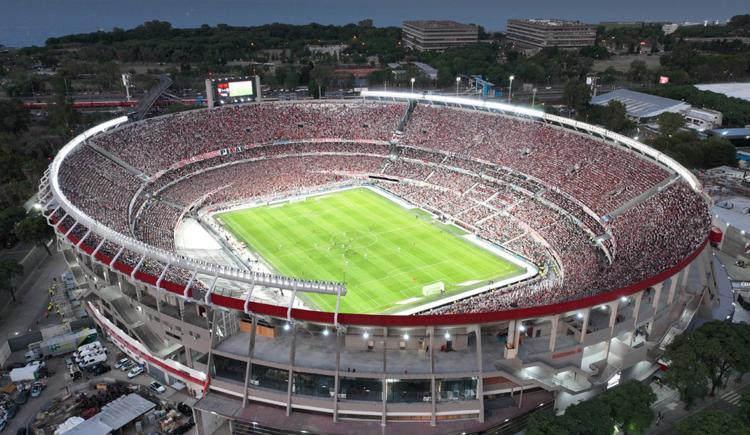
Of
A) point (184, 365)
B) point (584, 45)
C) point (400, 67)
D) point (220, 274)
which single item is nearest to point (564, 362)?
point (220, 274)

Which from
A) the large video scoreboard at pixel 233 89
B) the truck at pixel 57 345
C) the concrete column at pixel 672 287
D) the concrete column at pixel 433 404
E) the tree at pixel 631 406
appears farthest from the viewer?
the large video scoreboard at pixel 233 89

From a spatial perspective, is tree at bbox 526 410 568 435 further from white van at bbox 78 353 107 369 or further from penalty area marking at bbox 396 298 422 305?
white van at bbox 78 353 107 369

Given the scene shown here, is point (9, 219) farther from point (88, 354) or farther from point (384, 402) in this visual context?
point (384, 402)

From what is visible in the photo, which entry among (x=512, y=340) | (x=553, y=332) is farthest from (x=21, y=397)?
(x=553, y=332)

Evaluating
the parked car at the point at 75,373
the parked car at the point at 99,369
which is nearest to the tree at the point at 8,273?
the parked car at the point at 75,373

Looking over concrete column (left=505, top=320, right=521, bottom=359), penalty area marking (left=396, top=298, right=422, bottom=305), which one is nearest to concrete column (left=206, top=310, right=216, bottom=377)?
concrete column (left=505, top=320, right=521, bottom=359)

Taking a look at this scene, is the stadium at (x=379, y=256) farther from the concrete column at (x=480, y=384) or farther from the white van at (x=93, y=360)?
the white van at (x=93, y=360)
